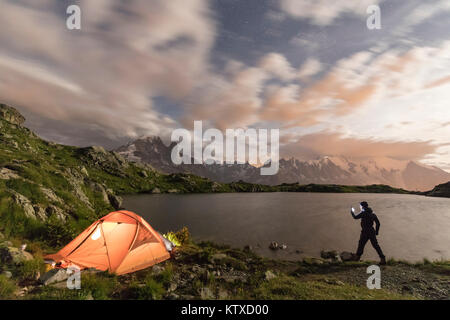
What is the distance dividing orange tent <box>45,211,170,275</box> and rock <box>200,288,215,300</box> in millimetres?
4884

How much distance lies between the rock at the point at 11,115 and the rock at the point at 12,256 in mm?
155445

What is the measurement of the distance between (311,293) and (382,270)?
9.01m

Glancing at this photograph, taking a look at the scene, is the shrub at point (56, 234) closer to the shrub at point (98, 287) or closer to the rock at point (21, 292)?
the rock at point (21, 292)

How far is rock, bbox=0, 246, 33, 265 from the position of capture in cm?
877

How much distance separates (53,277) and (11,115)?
550ft

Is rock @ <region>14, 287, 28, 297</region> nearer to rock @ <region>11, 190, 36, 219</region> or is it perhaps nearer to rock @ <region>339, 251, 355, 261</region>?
rock @ <region>11, 190, 36, 219</region>

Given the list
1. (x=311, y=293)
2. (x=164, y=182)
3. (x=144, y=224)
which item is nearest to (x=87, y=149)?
(x=164, y=182)

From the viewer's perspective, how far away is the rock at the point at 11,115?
114m

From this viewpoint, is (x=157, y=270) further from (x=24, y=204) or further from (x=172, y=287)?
(x=24, y=204)

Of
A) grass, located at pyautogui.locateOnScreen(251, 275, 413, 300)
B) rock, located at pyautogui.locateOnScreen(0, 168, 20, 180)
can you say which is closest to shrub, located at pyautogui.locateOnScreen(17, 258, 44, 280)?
grass, located at pyautogui.locateOnScreen(251, 275, 413, 300)

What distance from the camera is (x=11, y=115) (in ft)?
386

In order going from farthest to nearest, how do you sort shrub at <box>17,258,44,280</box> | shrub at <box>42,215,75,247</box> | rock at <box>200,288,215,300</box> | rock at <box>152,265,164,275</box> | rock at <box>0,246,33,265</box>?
shrub at <box>42,215,75,247</box>
rock at <box>152,265,164,275</box>
rock at <box>0,246,33,265</box>
shrub at <box>17,258,44,280</box>
rock at <box>200,288,215,300</box>
